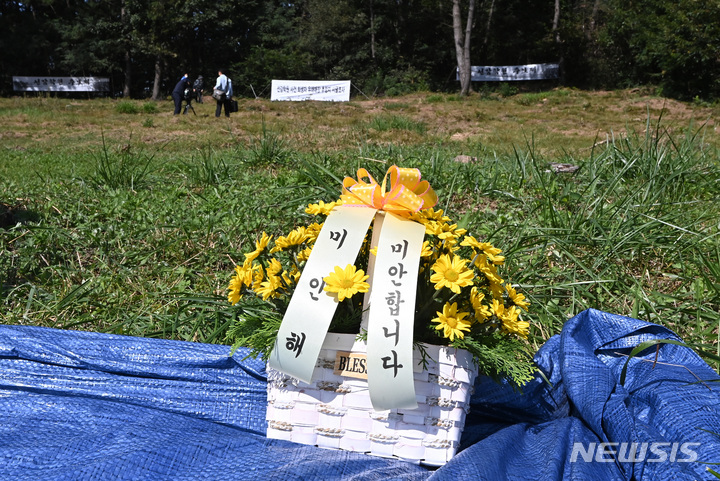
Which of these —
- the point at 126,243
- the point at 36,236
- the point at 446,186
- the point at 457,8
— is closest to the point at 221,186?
the point at 126,243

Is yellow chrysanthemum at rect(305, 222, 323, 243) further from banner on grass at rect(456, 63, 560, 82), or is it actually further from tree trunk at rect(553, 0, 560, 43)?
tree trunk at rect(553, 0, 560, 43)

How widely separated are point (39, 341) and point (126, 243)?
1227mm

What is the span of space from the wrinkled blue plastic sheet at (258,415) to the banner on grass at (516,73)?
30.5 meters

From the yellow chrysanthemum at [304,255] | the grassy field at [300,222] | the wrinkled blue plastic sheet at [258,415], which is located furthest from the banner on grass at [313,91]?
the yellow chrysanthemum at [304,255]

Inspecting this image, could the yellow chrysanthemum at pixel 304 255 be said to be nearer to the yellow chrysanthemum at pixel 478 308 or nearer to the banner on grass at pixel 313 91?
the yellow chrysanthemum at pixel 478 308

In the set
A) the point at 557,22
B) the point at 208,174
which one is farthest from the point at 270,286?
the point at 557,22

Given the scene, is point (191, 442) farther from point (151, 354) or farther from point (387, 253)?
point (387, 253)

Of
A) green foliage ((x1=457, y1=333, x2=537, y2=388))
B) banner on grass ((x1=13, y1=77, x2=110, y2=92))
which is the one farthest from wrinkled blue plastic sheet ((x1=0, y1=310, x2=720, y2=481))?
banner on grass ((x1=13, y1=77, x2=110, y2=92))

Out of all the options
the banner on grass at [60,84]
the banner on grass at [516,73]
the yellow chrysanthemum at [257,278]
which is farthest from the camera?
the banner on grass at [516,73]

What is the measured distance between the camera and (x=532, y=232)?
113 inches

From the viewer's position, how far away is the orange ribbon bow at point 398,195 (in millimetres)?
1456

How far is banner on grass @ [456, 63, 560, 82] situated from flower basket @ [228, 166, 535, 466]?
30.8 m

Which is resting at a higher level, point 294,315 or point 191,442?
point 294,315

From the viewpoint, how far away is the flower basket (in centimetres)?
132
